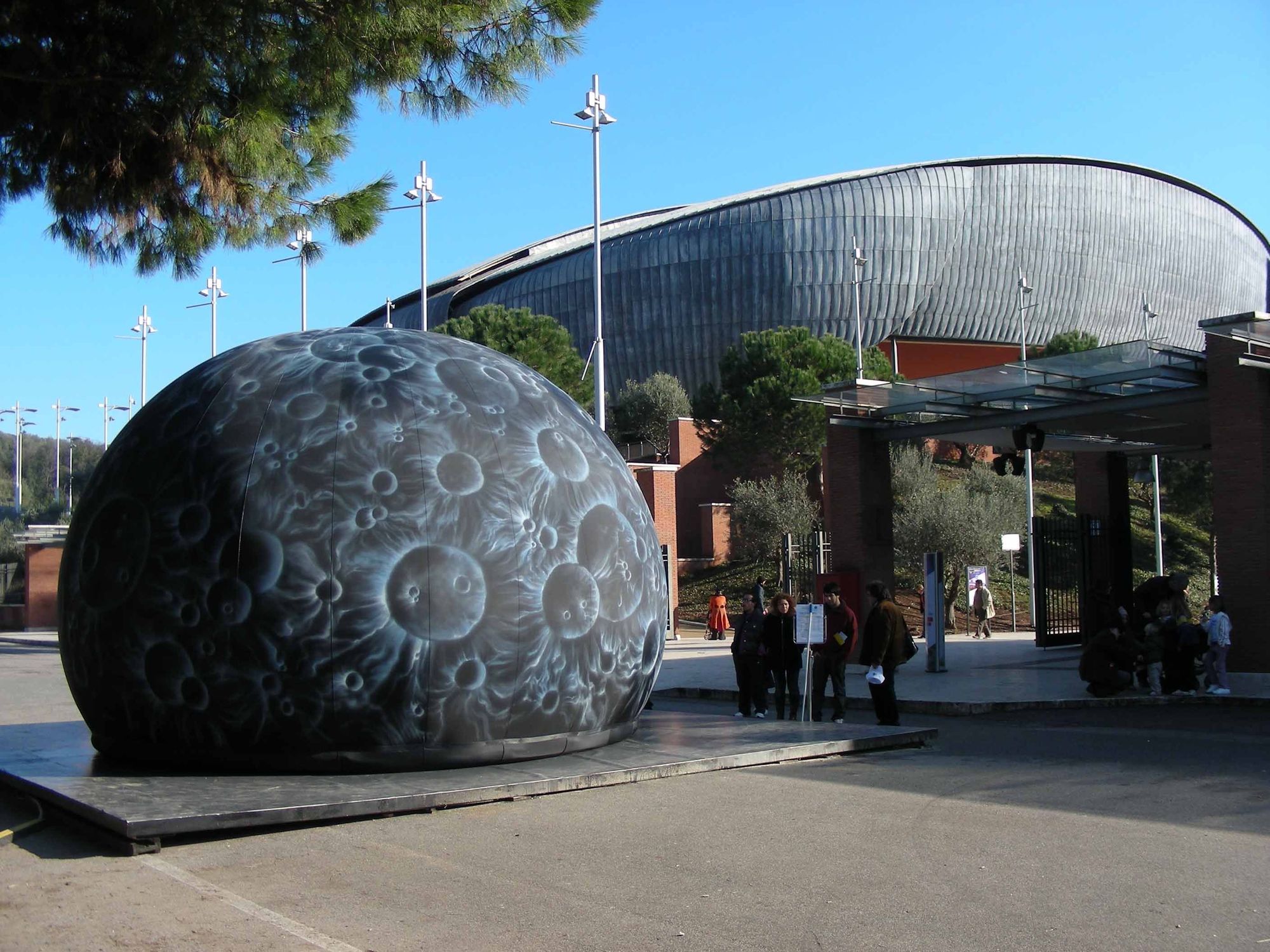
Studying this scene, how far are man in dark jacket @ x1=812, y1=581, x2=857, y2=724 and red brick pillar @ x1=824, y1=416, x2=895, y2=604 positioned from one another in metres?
9.15

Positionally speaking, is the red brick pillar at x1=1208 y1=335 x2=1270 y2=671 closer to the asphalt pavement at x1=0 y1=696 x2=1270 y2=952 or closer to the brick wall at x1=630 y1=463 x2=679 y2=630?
the asphalt pavement at x1=0 y1=696 x2=1270 y2=952

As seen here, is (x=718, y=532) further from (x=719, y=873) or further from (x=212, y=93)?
(x=719, y=873)

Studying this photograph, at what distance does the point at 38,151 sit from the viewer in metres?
10.0

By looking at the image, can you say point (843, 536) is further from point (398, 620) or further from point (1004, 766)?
point (398, 620)

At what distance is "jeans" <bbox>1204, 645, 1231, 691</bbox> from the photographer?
1553cm

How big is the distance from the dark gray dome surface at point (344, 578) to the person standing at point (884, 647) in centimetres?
367

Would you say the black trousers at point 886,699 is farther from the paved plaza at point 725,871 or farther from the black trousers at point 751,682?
the paved plaza at point 725,871

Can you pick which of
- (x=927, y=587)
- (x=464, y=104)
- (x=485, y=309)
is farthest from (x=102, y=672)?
(x=485, y=309)

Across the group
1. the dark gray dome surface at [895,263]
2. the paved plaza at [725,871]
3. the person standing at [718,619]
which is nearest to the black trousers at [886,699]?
the paved plaza at [725,871]

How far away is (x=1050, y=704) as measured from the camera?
49.2ft

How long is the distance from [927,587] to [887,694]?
7.88 m

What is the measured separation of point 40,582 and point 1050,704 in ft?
137

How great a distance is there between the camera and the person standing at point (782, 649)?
13.4 metres

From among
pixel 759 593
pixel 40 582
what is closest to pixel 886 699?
pixel 759 593
